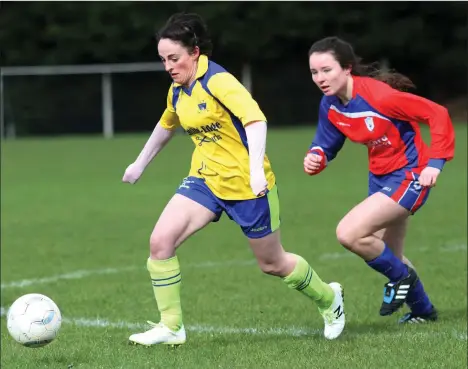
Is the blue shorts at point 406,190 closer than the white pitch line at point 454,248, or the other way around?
the blue shorts at point 406,190

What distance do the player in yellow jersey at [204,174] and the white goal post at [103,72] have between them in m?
26.7

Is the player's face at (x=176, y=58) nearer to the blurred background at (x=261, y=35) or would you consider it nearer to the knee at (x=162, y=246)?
the knee at (x=162, y=246)

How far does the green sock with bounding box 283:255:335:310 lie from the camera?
19.3 ft

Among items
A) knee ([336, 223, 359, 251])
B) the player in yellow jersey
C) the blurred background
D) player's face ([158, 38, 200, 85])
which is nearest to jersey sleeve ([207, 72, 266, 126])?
the player in yellow jersey

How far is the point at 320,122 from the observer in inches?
249

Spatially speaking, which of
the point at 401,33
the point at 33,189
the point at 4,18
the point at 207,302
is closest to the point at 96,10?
the point at 4,18

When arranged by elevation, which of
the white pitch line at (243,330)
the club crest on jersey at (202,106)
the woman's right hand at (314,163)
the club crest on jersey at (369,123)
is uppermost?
the club crest on jersey at (202,106)

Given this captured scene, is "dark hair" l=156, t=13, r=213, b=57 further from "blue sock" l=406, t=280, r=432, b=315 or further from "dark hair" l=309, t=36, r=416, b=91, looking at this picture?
"blue sock" l=406, t=280, r=432, b=315

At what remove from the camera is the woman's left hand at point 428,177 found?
18.6 ft

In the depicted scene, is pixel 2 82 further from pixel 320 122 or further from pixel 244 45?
pixel 320 122

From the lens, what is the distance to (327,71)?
5.91 meters

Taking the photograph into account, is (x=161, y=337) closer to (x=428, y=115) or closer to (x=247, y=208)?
(x=247, y=208)

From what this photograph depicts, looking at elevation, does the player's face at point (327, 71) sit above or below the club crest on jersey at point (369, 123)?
above

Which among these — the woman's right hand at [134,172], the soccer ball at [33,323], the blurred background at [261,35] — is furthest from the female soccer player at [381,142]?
the blurred background at [261,35]
